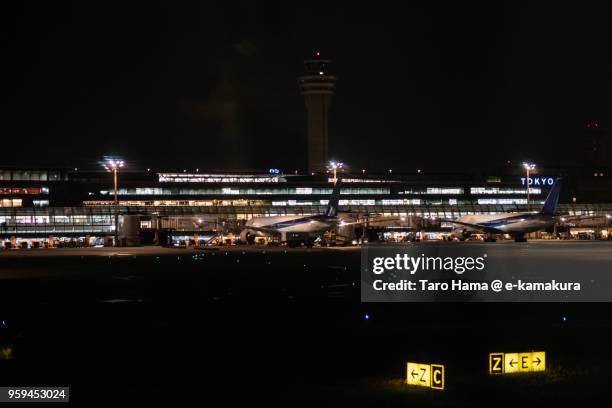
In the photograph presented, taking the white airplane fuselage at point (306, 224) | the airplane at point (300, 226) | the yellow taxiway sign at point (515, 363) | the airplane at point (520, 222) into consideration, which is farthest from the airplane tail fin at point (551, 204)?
the yellow taxiway sign at point (515, 363)

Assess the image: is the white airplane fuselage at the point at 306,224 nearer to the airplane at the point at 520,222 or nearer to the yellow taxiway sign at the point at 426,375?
the airplane at the point at 520,222

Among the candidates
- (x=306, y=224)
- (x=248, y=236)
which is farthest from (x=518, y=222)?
(x=248, y=236)

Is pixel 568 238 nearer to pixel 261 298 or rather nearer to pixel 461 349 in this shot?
pixel 261 298

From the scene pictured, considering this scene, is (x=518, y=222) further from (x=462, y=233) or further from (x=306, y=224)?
(x=306, y=224)

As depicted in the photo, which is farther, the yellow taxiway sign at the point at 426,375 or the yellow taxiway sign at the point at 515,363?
the yellow taxiway sign at the point at 515,363

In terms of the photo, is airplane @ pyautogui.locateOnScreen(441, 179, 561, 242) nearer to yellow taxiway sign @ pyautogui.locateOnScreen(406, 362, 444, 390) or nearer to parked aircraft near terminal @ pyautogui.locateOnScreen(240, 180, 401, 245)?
parked aircraft near terminal @ pyautogui.locateOnScreen(240, 180, 401, 245)

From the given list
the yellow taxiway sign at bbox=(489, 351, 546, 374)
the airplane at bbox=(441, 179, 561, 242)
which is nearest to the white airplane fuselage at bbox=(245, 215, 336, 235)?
the airplane at bbox=(441, 179, 561, 242)

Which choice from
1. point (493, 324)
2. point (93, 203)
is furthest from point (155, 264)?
point (93, 203)

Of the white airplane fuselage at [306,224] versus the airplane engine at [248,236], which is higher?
the white airplane fuselage at [306,224]

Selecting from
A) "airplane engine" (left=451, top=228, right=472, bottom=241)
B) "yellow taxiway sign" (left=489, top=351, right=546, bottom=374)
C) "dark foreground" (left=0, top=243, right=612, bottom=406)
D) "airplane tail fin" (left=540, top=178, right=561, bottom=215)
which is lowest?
"airplane engine" (left=451, top=228, right=472, bottom=241)
